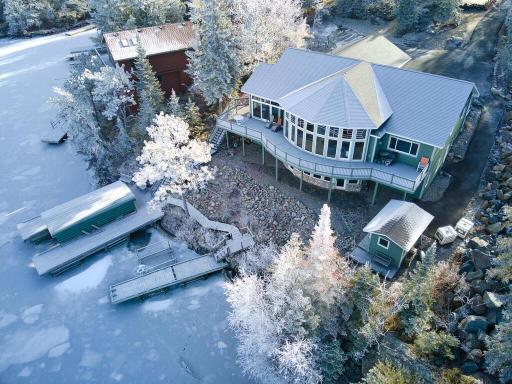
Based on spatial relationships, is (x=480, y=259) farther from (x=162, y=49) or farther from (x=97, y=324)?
(x=162, y=49)

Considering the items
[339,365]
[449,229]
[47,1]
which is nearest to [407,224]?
[449,229]

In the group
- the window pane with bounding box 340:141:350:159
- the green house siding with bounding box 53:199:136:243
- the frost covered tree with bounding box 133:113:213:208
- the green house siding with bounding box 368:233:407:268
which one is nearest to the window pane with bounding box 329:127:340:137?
the window pane with bounding box 340:141:350:159

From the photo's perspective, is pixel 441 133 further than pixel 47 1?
No

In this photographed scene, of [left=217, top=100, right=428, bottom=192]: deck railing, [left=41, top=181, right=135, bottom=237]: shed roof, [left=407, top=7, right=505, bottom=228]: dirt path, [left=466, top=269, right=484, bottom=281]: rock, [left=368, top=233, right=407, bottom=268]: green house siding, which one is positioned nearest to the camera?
[left=466, top=269, right=484, bottom=281]: rock

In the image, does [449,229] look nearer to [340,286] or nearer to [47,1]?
[340,286]

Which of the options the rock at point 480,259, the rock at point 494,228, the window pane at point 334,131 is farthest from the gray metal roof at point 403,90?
the rock at point 480,259

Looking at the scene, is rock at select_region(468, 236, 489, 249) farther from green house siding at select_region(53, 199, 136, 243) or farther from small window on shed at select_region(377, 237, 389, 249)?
green house siding at select_region(53, 199, 136, 243)
